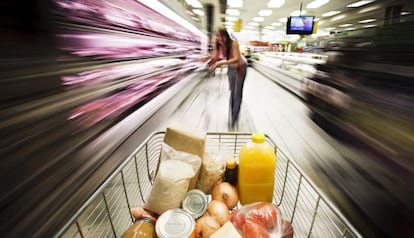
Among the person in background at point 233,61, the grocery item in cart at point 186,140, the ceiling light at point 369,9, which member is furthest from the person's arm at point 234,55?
the grocery item in cart at point 186,140

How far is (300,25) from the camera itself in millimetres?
9648

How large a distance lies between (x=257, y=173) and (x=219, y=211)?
185mm

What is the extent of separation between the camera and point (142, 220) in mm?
549

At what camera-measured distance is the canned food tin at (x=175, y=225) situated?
492 mm

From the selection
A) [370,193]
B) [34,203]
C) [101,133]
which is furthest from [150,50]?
[370,193]

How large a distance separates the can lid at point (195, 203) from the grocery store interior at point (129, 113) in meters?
0.21

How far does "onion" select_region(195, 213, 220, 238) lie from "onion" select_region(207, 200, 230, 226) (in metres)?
0.03

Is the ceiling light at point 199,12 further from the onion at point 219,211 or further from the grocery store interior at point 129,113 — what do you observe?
the onion at point 219,211

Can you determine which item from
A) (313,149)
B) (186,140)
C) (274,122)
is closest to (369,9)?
(313,149)

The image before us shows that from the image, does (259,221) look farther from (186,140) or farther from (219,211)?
(186,140)

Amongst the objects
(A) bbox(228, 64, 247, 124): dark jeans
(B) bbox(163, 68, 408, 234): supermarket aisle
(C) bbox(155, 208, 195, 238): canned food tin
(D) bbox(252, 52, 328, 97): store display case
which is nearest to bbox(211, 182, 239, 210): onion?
(C) bbox(155, 208, 195, 238): canned food tin

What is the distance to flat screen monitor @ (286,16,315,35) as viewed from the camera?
9.52 metres

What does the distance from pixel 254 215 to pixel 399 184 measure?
1.24 metres

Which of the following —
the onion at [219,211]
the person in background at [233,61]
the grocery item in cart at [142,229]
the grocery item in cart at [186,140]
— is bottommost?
the onion at [219,211]
